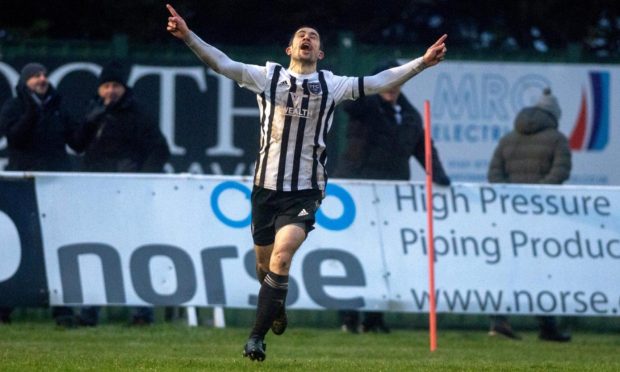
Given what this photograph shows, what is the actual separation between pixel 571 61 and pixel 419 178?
7.22 ft

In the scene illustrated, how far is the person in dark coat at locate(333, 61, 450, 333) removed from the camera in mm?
16047

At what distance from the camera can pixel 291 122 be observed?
11.8 metres

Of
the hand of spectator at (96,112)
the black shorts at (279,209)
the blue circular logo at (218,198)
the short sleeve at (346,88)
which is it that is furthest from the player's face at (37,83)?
the short sleeve at (346,88)

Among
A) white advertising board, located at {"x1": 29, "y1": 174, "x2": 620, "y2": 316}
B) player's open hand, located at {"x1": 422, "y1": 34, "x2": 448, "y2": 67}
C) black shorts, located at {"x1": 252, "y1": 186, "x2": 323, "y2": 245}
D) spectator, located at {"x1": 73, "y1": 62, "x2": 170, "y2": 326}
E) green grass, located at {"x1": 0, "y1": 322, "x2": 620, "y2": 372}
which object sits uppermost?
player's open hand, located at {"x1": 422, "y1": 34, "x2": 448, "y2": 67}

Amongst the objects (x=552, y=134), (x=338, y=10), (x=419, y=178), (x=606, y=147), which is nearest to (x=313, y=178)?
(x=552, y=134)

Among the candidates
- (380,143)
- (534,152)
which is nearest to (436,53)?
(380,143)

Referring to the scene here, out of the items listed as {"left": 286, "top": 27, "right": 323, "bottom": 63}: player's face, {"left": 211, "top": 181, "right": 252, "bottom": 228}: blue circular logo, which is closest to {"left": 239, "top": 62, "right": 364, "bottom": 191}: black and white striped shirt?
{"left": 286, "top": 27, "right": 323, "bottom": 63}: player's face

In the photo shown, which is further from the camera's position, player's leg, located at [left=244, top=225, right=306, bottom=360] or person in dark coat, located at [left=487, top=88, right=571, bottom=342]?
person in dark coat, located at [left=487, top=88, right=571, bottom=342]

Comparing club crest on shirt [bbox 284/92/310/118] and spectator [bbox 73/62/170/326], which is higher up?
club crest on shirt [bbox 284/92/310/118]

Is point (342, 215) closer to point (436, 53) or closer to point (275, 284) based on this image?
point (275, 284)

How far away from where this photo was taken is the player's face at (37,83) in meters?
15.8

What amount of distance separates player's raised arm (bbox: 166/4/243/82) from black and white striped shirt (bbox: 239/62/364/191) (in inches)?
3.7

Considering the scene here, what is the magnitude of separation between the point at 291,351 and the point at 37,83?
3.90 meters

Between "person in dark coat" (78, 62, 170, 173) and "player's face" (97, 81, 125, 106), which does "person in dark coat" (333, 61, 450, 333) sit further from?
"player's face" (97, 81, 125, 106)
